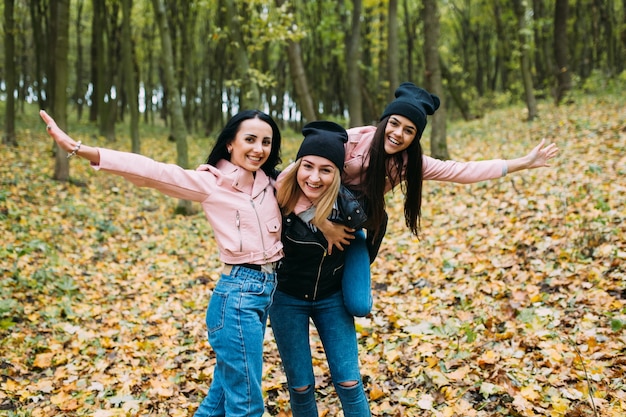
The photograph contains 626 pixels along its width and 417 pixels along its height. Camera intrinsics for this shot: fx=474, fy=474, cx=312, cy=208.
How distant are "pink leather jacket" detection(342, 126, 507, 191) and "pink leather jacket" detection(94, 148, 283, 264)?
0.62 metres

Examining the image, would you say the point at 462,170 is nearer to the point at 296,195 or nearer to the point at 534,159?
the point at 534,159

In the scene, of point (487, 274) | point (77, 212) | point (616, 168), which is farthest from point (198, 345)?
point (616, 168)

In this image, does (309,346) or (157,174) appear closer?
(157,174)

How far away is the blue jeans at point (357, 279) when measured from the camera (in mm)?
2902

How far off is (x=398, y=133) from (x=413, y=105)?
210mm

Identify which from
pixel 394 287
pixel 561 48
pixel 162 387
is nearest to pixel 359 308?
pixel 162 387

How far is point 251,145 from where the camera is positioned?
2.78 m

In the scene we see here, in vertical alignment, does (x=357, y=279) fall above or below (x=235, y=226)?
below

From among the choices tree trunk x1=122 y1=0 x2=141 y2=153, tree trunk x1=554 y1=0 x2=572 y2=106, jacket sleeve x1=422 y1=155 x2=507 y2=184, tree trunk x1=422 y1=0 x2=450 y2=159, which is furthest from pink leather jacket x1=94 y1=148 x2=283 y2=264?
tree trunk x1=554 y1=0 x2=572 y2=106

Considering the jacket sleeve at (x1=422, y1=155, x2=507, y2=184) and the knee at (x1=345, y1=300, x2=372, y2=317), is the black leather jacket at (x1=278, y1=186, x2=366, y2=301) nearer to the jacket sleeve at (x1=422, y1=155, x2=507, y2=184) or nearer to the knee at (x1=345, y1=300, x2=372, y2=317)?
the knee at (x1=345, y1=300, x2=372, y2=317)

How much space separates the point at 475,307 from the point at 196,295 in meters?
3.82

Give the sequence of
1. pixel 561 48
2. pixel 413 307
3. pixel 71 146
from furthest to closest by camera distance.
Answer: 1. pixel 561 48
2. pixel 413 307
3. pixel 71 146

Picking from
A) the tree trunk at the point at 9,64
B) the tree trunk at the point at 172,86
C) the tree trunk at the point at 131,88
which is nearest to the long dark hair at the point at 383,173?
the tree trunk at the point at 172,86

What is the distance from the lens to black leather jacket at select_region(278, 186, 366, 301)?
285 centimetres
